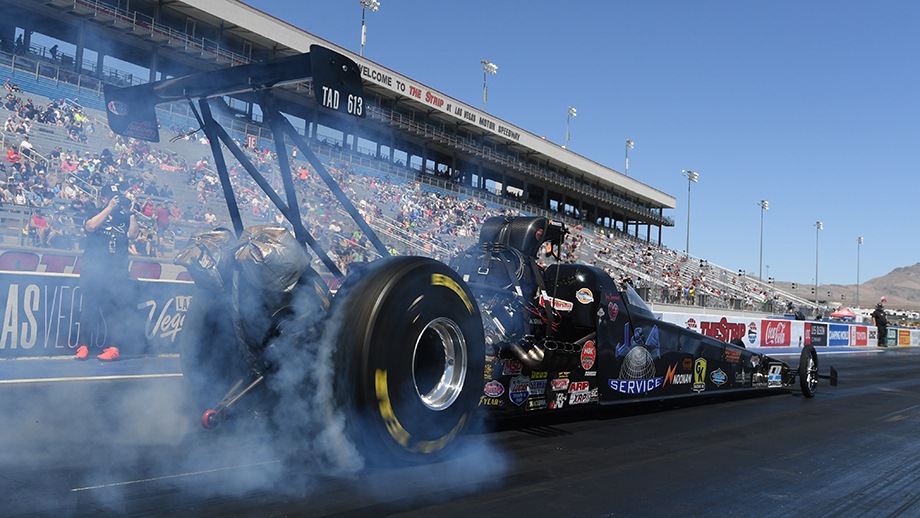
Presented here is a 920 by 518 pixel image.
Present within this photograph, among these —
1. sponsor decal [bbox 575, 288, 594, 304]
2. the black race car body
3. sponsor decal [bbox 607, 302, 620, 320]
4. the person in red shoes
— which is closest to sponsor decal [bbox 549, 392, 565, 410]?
the black race car body

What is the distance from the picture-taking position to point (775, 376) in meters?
10.0

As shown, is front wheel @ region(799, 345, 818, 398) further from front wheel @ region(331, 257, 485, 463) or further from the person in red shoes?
the person in red shoes

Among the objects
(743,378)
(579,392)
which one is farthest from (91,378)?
(743,378)

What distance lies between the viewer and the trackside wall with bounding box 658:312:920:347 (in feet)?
67.4

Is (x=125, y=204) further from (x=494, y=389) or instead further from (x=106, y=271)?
(x=494, y=389)

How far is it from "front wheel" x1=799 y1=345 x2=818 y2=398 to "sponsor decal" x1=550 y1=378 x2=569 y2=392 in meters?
5.64

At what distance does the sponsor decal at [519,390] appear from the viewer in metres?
5.58

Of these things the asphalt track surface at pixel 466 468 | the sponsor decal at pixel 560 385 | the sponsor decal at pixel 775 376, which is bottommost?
the asphalt track surface at pixel 466 468

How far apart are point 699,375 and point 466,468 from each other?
464 cm

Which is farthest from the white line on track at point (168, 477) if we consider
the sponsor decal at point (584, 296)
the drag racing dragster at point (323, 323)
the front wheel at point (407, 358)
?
the sponsor decal at point (584, 296)

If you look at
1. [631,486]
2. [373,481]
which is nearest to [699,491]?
[631,486]

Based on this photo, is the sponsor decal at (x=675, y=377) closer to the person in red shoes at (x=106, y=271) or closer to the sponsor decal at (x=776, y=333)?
the person in red shoes at (x=106, y=271)

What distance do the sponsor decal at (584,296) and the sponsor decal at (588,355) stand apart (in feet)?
1.25

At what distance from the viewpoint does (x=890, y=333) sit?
3672 cm
